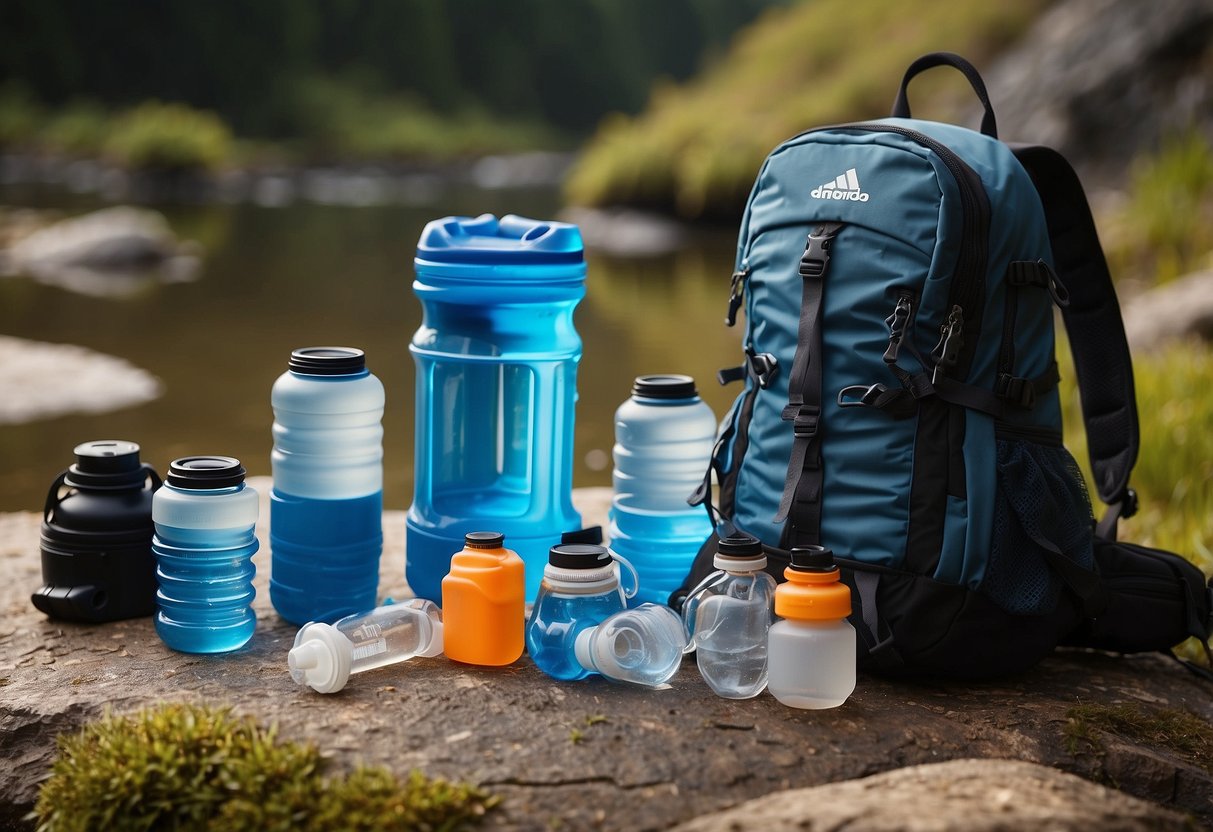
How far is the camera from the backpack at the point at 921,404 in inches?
93.2

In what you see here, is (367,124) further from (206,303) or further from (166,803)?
(166,803)

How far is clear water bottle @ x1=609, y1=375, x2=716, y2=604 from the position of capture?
3029 mm

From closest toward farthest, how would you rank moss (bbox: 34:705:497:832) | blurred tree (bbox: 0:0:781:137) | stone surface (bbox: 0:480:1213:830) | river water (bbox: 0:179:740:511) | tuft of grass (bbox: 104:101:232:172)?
moss (bbox: 34:705:497:832) → stone surface (bbox: 0:480:1213:830) → river water (bbox: 0:179:740:511) → tuft of grass (bbox: 104:101:232:172) → blurred tree (bbox: 0:0:781:137)

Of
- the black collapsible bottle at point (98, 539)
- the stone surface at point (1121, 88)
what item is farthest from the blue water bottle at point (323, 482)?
the stone surface at point (1121, 88)

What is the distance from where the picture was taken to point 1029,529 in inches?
93.8

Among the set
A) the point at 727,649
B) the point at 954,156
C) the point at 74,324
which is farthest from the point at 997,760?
the point at 74,324

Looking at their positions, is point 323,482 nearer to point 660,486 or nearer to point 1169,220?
point 660,486

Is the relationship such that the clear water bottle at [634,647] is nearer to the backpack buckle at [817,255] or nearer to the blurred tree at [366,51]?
the backpack buckle at [817,255]

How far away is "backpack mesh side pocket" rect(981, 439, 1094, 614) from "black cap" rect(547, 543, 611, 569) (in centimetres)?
72

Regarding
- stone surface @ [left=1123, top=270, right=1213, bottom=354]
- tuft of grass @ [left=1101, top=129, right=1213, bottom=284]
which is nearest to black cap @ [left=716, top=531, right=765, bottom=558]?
stone surface @ [left=1123, top=270, right=1213, bottom=354]

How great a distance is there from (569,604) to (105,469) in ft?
3.53

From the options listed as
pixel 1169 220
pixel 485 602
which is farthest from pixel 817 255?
pixel 1169 220

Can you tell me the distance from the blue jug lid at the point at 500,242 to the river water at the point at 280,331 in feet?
6.24

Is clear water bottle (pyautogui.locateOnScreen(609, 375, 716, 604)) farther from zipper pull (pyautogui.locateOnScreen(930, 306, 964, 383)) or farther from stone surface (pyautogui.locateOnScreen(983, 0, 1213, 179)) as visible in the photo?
stone surface (pyautogui.locateOnScreen(983, 0, 1213, 179))
